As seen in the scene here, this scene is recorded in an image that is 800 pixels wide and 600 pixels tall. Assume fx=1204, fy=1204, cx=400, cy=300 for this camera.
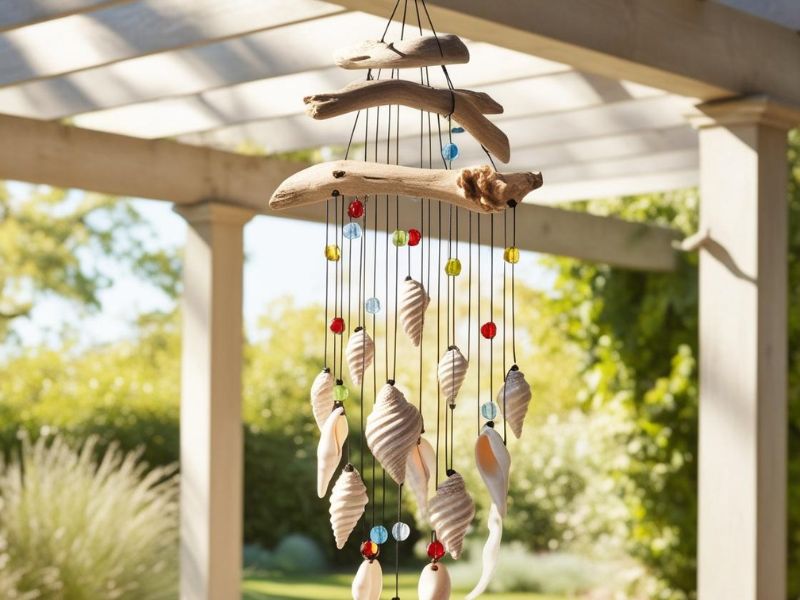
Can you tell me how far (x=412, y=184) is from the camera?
1793mm

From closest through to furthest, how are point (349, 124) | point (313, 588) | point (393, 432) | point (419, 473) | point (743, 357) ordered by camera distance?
point (393, 432)
point (419, 473)
point (743, 357)
point (349, 124)
point (313, 588)

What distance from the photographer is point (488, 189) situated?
1.70 m

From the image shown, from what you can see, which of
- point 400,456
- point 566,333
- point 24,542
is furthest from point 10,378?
point 400,456

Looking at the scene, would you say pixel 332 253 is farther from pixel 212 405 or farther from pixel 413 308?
pixel 212 405

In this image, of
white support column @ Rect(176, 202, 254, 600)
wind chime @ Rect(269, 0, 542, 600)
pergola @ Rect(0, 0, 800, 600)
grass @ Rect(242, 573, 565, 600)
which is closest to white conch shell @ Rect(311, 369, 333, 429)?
wind chime @ Rect(269, 0, 542, 600)

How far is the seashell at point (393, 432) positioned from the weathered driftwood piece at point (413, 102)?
399 mm

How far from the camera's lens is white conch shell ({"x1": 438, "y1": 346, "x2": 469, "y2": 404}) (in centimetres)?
182

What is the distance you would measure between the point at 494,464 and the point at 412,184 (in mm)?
433

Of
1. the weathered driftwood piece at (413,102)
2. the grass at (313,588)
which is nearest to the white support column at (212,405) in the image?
the weathered driftwood piece at (413,102)

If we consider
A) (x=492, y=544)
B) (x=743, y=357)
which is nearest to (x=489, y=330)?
(x=492, y=544)

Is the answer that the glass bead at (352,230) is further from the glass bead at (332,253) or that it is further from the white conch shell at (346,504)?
the white conch shell at (346,504)

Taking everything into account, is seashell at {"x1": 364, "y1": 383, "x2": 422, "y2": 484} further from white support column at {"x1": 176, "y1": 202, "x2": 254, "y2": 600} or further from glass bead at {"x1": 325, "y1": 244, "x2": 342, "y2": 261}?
white support column at {"x1": 176, "y1": 202, "x2": 254, "y2": 600}

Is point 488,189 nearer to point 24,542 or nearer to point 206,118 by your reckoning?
point 206,118

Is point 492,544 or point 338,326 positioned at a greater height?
point 338,326
